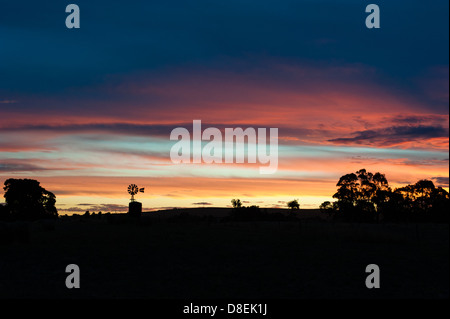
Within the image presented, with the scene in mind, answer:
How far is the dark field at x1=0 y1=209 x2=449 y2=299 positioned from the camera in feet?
55.5

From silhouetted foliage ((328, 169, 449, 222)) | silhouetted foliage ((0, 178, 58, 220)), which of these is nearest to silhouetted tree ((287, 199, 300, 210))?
silhouetted foliage ((328, 169, 449, 222))

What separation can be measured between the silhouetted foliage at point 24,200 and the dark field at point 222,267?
41.0m

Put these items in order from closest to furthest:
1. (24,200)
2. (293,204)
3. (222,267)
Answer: (222,267), (24,200), (293,204)

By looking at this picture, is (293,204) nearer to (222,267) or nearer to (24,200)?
(24,200)

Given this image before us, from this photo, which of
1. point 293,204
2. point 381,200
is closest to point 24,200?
point 381,200

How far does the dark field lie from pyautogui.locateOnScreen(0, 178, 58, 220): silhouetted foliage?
4104 centimetres

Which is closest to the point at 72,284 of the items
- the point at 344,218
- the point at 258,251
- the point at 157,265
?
the point at 157,265

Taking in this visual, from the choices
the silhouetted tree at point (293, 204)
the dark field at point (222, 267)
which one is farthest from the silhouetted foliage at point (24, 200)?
the silhouetted tree at point (293, 204)

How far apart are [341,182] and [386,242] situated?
165ft

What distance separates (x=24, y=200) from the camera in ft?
232

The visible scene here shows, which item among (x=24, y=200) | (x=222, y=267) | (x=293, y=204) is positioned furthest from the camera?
(x=293, y=204)

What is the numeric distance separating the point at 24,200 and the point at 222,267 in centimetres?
5654
